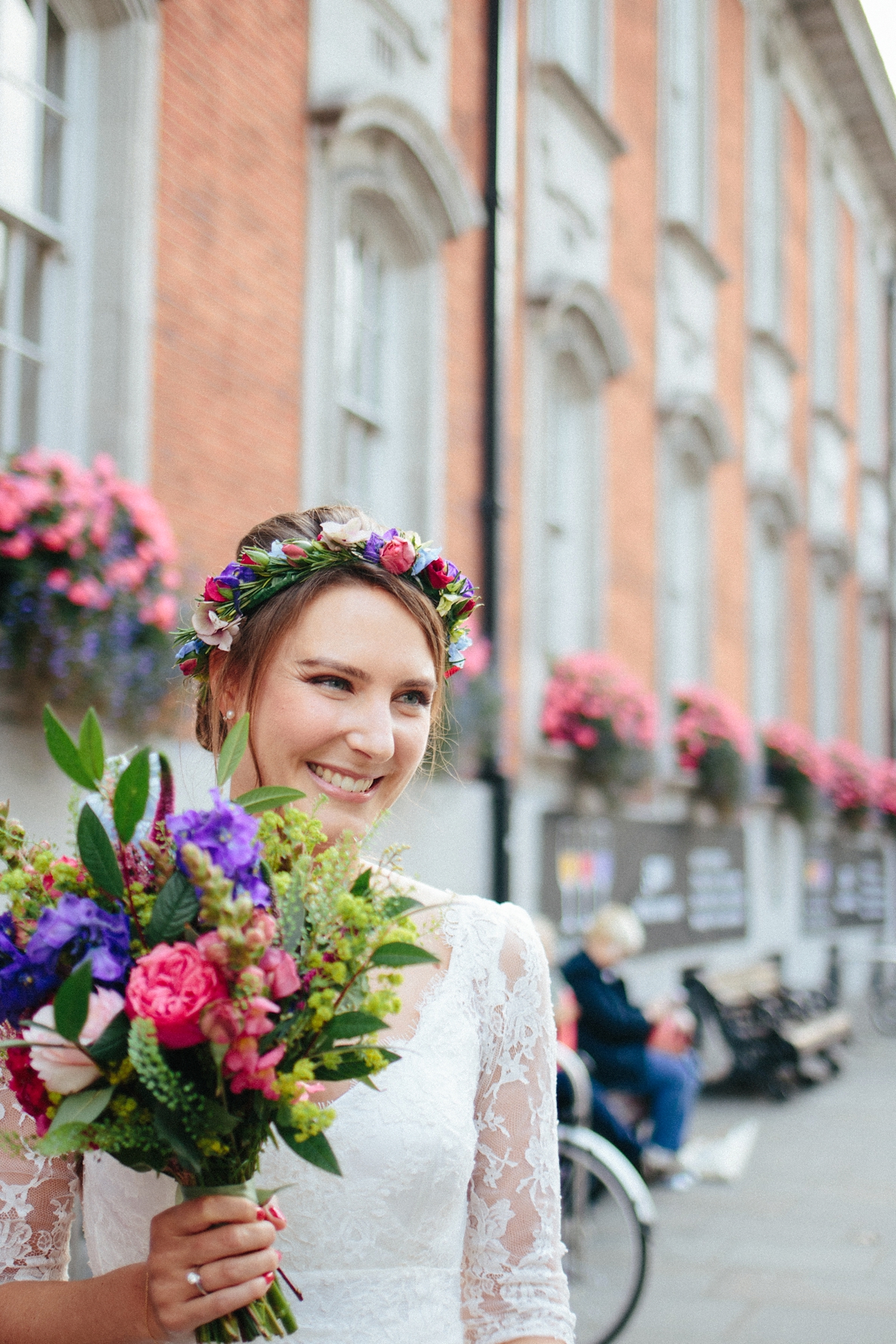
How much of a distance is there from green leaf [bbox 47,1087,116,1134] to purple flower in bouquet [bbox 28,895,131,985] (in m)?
0.11

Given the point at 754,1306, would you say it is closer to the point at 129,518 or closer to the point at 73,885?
the point at 129,518

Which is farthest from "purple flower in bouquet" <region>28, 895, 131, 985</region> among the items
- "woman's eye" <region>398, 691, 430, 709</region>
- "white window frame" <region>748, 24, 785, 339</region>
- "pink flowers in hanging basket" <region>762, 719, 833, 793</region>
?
"white window frame" <region>748, 24, 785, 339</region>

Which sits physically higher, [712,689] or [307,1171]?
[712,689]

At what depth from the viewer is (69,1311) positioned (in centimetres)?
170

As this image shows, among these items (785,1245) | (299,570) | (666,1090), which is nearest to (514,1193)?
(299,570)

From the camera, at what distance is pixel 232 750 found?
1.51 meters

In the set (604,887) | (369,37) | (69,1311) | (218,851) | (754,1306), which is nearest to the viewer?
(218,851)

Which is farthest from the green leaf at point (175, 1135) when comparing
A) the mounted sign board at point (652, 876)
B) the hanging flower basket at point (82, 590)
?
the mounted sign board at point (652, 876)

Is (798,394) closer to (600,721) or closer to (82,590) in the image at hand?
(600,721)

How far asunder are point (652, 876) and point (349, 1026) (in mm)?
10330

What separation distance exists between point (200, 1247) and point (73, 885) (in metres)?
0.43

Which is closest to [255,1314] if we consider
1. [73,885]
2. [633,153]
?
[73,885]

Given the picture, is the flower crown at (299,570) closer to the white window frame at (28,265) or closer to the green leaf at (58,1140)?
the green leaf at (58,1140)

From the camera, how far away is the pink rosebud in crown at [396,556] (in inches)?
81.6
